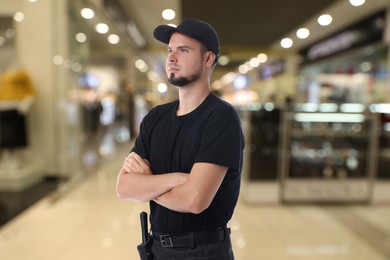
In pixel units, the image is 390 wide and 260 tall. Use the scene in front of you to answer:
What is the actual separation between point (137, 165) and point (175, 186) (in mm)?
165

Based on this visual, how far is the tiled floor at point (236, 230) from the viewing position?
291 centimetres

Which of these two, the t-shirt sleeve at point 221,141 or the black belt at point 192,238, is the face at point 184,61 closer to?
the t-shirt sleeve at point 221,141

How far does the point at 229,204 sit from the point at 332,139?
143 inches

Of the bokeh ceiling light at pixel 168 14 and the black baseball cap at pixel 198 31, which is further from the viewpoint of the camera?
the bokeh ceiling light at pixel 168 14

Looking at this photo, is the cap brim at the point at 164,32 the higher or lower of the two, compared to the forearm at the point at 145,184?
higher

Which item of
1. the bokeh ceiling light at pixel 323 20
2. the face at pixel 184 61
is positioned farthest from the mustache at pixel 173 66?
the bokeh ceiling light at pixel 323 20

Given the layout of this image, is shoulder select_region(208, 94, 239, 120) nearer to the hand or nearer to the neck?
the neck

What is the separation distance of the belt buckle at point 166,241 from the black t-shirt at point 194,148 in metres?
0.02

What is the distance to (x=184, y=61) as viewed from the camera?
45.9 inches

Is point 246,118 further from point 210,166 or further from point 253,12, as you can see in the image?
point 210,166

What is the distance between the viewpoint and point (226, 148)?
112cm

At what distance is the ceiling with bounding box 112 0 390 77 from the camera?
5.72ft

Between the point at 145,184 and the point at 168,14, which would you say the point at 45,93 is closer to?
the point at 168,14

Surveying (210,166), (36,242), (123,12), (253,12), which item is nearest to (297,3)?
(253,12)
